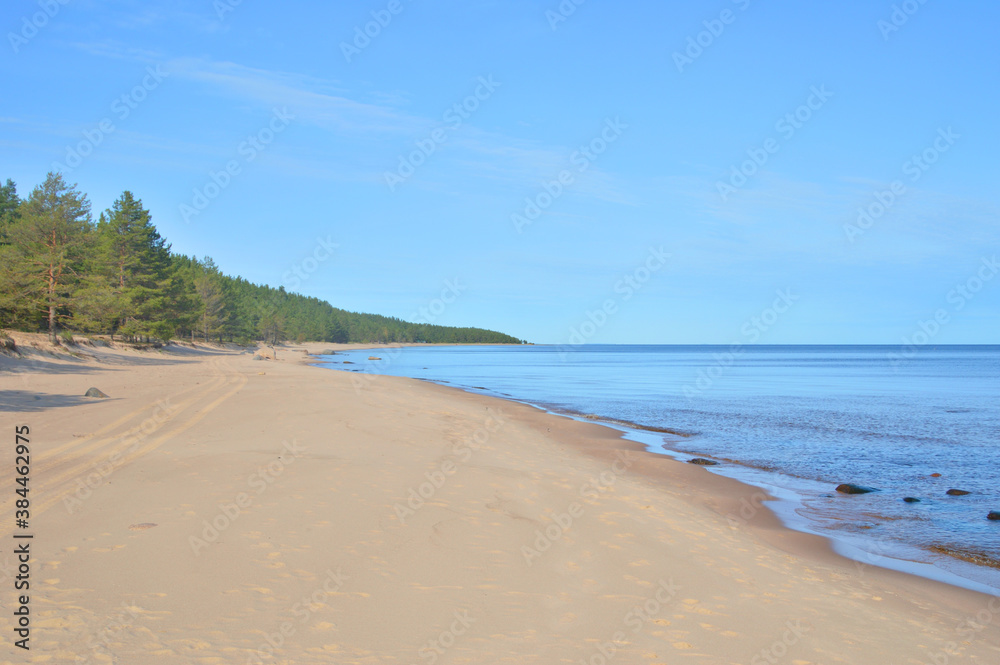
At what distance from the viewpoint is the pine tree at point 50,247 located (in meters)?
30.0

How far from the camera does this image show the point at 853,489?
43.4ft

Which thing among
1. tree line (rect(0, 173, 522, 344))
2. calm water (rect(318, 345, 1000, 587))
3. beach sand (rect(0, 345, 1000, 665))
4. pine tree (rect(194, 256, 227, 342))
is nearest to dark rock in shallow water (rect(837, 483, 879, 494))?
calm water (rect(318, 345, 1000, 587))

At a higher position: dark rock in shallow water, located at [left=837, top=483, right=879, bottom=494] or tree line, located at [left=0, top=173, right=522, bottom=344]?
tree line, located at [left=0, top=173, right=522, bottom=344]

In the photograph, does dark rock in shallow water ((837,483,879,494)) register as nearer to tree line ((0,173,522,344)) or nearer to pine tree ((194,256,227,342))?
tree line ((0,173,522,344))

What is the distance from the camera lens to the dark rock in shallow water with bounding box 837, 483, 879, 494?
1318 centimetres

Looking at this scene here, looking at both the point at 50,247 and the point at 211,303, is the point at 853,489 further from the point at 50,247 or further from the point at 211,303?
the point at 211,303

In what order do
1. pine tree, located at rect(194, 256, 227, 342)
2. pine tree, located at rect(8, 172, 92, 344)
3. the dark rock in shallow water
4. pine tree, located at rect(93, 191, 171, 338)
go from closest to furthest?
the dark rock in shallow water, pine tree, located at rect(8, 172, 92, 344), pine tree, located at rect(93, 191, 171, 338), pine tree, located at rect(194, 256, 227, 342)

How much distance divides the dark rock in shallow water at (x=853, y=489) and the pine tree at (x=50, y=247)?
114 ft

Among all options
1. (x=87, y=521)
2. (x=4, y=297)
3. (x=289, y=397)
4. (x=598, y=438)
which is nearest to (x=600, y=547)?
(x=87, y=521)

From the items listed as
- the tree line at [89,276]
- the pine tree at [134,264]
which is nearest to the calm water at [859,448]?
the tree line at [89,276]

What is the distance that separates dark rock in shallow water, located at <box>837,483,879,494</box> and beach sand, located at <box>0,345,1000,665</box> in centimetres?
226

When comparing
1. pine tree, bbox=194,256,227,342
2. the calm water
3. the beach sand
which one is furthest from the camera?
pine tree, bbox=194,256,227,342

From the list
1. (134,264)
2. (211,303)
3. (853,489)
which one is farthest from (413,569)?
(211,303)

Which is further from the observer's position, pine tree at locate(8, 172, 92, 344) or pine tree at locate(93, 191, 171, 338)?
pine tree at locate(93, 191, 171, 338)
